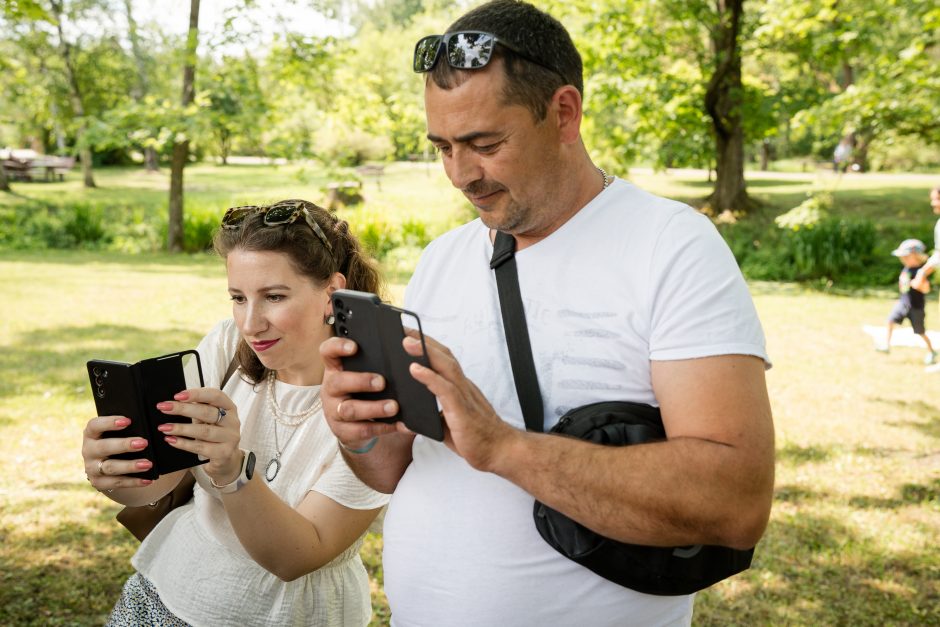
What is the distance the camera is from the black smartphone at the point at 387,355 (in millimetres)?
1624

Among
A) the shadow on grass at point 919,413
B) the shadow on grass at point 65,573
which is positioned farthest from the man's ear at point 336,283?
the shadow on grass at point 919,413

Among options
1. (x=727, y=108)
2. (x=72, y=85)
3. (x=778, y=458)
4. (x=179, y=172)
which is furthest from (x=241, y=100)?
(x=778, y=458)

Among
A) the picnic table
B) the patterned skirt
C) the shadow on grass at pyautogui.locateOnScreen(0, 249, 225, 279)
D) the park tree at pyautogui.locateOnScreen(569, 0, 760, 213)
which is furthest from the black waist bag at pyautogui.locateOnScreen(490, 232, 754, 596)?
the picnic table

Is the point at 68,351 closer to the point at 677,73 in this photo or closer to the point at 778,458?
the point at 778,458

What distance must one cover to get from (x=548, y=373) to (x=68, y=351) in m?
9.19

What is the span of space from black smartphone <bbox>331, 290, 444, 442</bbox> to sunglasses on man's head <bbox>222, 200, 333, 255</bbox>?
756 millimetres

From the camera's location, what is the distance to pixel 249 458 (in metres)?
1.99

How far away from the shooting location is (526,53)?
6.02 ft

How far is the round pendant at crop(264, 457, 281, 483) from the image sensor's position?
2307mm

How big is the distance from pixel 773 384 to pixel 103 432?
26.2 ft

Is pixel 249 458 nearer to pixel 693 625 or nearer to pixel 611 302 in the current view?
pixel 611 302

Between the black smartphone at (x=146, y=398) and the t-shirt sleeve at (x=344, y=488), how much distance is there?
37cm

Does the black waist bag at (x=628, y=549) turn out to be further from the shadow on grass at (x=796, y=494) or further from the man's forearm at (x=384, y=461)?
the shadow on grass at (x=796, y=494)

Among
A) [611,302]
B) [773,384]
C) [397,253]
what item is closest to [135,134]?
[397,253]
